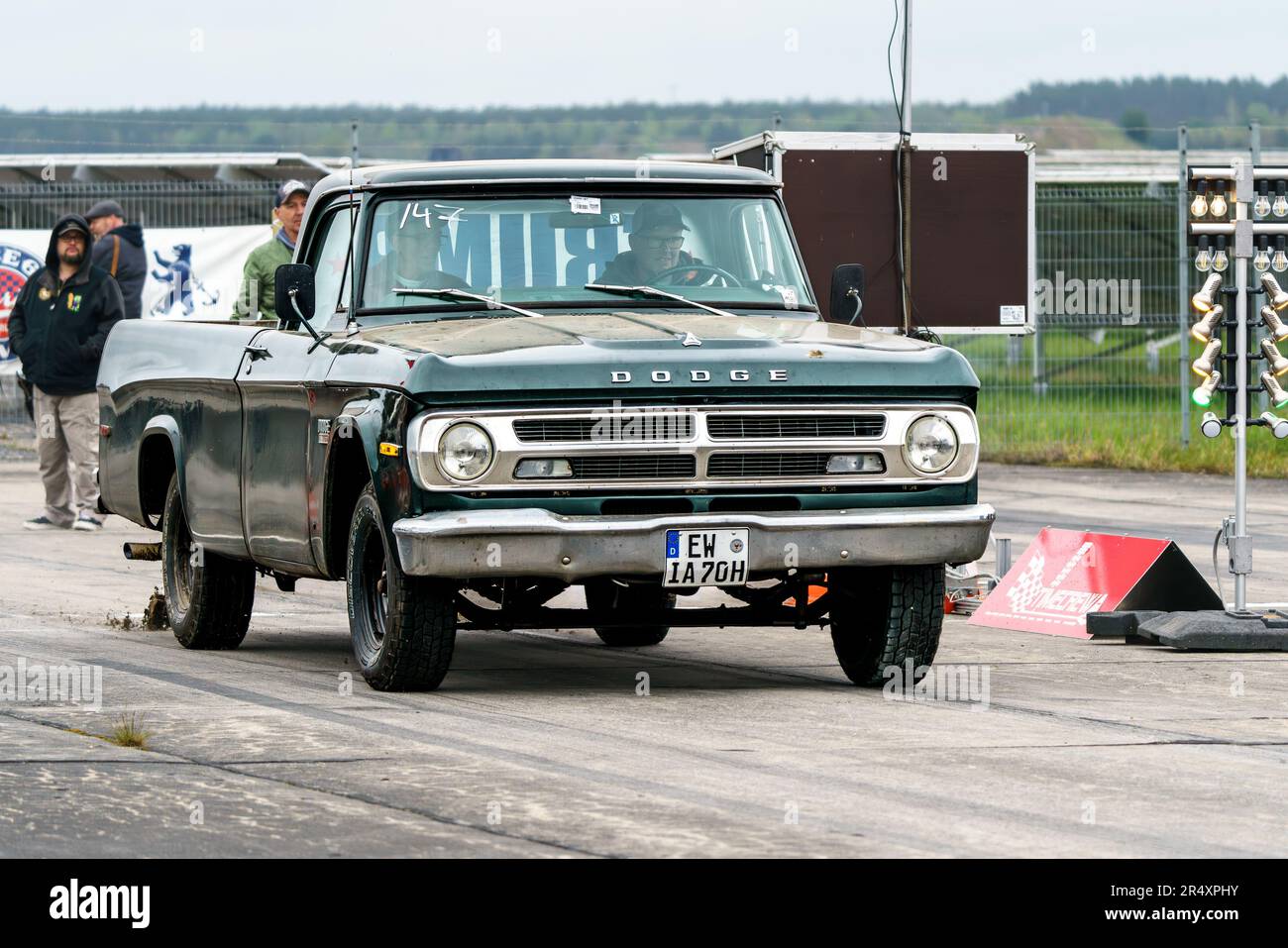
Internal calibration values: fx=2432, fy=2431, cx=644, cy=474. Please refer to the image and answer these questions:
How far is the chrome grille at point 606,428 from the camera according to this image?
338 inches

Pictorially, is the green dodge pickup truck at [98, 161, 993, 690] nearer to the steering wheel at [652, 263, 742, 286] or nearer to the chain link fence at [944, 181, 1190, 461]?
the steering wheel at [652, 263, 742, 286]

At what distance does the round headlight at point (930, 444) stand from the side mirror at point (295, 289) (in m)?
2.63

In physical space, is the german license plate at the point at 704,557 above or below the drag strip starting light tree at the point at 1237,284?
below

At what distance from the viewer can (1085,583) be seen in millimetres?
11945

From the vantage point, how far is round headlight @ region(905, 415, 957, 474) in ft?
29.5

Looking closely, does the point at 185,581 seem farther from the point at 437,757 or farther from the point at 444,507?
the point at 437,757

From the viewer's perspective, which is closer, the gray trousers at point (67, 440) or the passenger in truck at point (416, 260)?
the passenger in truck at point (416, 260)

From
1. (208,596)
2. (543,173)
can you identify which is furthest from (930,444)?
(208,596)

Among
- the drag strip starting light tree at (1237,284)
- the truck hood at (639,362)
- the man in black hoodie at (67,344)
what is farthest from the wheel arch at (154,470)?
the man in black hoodie at (67,344)

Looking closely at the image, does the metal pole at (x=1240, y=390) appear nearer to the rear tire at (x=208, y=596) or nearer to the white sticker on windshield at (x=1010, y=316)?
the white sticker on windshield at (x=1010, y=316)

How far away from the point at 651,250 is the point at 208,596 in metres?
2.70

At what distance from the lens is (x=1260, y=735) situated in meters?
8.34

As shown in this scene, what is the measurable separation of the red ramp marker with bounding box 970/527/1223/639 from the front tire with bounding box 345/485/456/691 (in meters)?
3.90
